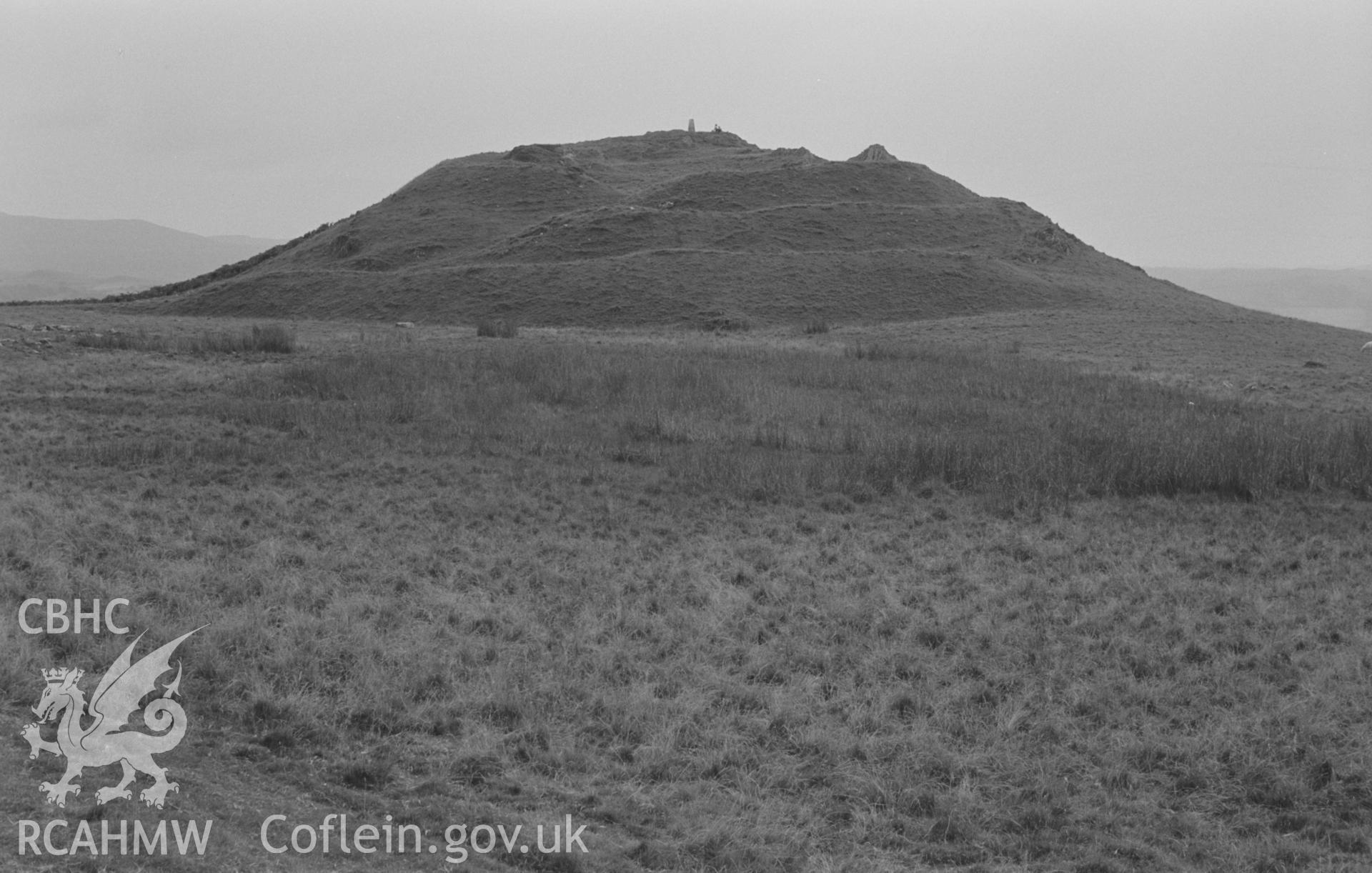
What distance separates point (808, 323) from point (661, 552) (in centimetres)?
2952

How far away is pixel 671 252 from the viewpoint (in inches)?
1959

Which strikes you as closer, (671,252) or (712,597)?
(712,597)

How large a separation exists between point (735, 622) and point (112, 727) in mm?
5135

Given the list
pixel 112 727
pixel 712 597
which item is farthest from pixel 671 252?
pixel 112 727

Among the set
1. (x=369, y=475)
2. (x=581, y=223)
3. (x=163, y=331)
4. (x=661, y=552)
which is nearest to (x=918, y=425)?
(x=661, y=552)

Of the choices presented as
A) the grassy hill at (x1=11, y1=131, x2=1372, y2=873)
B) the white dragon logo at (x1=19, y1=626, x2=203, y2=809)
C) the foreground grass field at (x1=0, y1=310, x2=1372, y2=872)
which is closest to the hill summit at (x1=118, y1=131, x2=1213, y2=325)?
the grassy hill at (x1=11, y1=131, x2=1372, y2=873)

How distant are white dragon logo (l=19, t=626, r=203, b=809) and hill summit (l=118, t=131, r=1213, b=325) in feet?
115

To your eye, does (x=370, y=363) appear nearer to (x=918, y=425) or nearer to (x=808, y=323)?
(x=918, y=425)

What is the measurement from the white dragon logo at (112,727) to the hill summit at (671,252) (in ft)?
115

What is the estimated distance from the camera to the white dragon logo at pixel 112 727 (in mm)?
5195

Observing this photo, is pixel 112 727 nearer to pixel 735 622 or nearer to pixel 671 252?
pixel 735 622

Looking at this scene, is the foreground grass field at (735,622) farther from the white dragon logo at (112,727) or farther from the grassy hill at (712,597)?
the white dragon logo at (112,727)

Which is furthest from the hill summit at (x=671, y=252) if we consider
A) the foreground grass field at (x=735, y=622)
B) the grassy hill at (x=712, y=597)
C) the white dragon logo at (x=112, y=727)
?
the white dragon logo at (x=112, y=727)

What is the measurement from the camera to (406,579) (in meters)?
9.76
